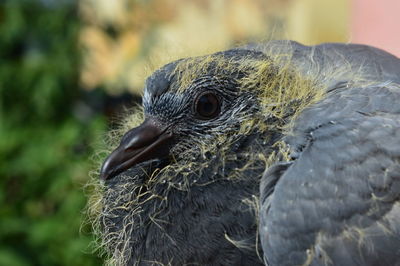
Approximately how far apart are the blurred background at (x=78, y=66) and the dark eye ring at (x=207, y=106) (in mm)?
284

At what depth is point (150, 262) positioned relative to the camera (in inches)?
45.0

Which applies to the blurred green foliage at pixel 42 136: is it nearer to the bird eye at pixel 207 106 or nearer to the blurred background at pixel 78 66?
the blurred background at pixel 78 66

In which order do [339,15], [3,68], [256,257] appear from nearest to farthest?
1. [256,257]
2. [3,68]
3. [339,15]

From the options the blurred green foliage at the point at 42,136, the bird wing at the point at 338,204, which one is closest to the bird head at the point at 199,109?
the bird wing at the point at 338,204

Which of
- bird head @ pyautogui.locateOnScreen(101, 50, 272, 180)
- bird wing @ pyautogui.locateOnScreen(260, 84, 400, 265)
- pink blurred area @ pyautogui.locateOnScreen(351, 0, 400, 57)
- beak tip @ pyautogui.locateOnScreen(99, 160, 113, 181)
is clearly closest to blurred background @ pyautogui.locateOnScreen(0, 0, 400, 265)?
pink blurred area @ pyautogui.locateOnScreen(351, 0, 400, 57)

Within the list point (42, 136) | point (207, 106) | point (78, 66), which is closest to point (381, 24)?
point (207, 106)

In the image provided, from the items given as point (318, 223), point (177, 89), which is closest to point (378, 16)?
point (177, 89)

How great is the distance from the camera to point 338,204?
95 cm

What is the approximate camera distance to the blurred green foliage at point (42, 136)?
247 centimetres

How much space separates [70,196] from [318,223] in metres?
1.78

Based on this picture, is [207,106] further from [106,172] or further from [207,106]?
[106,172]

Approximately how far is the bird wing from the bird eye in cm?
22

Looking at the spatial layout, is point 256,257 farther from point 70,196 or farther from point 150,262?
point 70,196

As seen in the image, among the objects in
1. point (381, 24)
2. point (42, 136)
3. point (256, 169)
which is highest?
point (256, 169)
